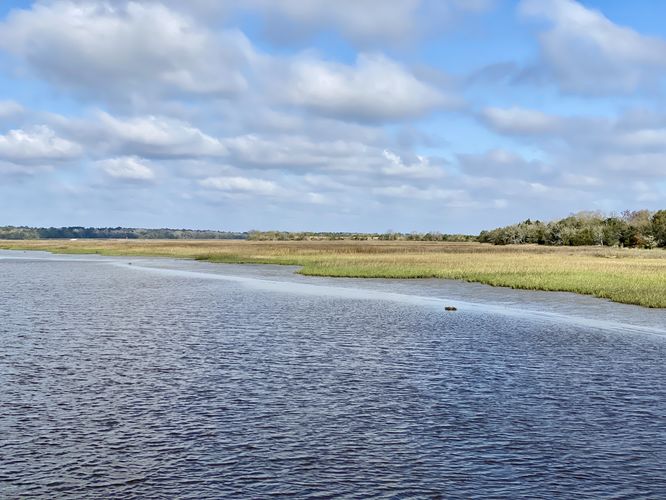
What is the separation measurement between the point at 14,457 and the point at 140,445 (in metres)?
2.33

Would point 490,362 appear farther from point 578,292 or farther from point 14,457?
point 578,292

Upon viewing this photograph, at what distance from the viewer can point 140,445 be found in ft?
45.1

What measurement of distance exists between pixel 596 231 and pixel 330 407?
156 meters

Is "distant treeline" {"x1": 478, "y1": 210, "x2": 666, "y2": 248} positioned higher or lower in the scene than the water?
higher

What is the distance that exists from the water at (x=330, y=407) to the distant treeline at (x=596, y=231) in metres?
119

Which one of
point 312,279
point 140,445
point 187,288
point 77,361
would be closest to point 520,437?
point 140,445

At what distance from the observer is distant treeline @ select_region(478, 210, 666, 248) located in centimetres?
14288

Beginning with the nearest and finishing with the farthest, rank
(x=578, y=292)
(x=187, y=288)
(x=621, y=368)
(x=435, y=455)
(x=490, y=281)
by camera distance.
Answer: (x=435, y=455) → (x=621, y=368) → (x=578, y=292) → (x=187, y=288) → (x=490, y=281)

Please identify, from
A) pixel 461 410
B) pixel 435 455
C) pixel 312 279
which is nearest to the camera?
pixel 435 455

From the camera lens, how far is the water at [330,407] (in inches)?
472

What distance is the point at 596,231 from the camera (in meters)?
160

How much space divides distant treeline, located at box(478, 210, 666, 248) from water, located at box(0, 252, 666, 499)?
119 m

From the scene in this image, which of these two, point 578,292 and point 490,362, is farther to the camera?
point 578,292

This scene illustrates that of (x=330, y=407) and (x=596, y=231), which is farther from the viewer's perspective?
(x=596, y=231)
